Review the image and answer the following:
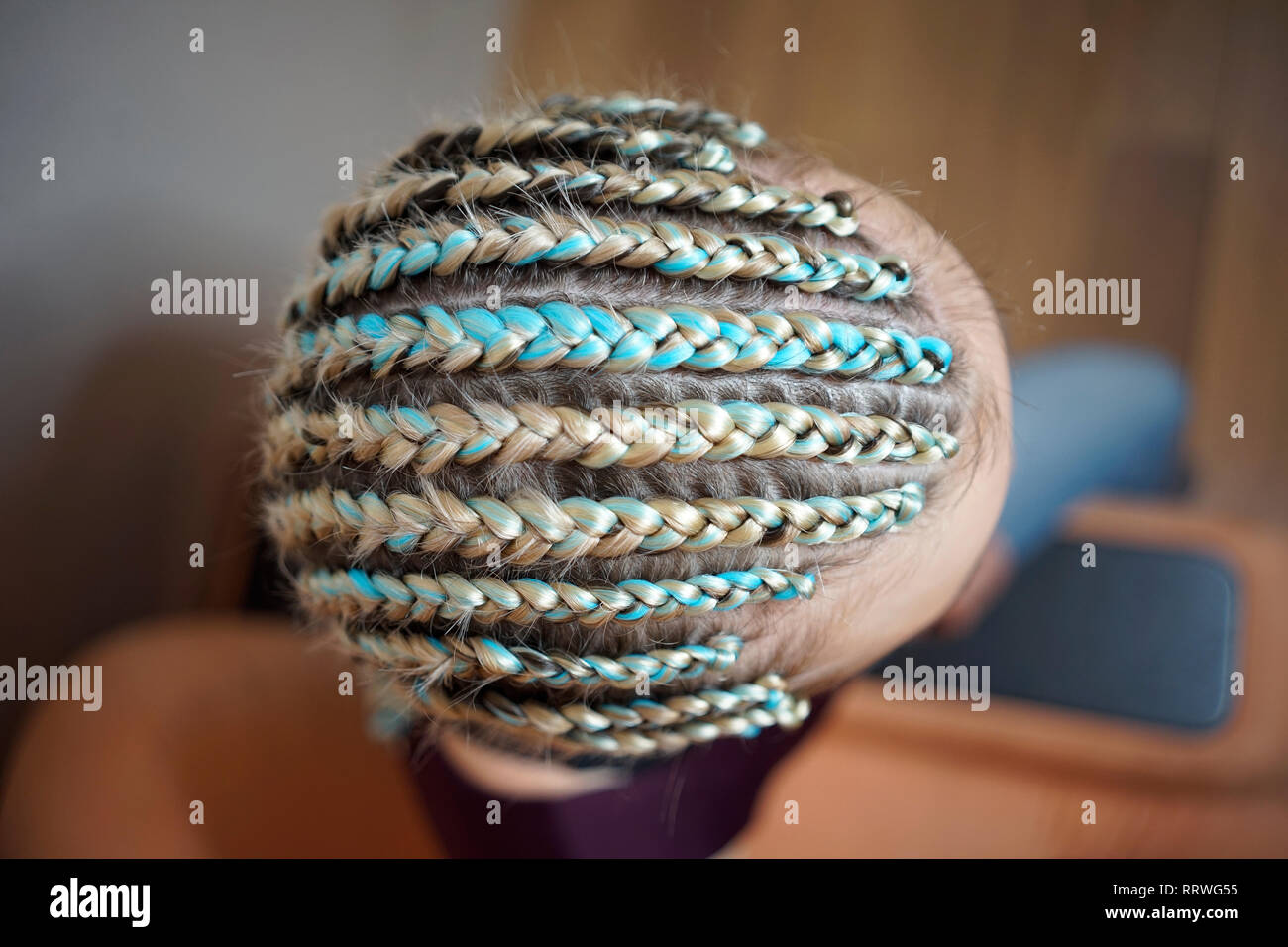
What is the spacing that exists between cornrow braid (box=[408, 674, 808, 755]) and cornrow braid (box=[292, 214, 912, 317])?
21 centimetres

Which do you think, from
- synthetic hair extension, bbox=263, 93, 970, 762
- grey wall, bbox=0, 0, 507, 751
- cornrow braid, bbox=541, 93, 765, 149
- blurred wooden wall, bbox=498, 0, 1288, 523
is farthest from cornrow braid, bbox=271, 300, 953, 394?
blurred wooden wall, bbox=498, 0, 1288, 523

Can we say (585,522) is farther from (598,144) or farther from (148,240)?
(148,240)

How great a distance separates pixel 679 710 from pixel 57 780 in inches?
25.2

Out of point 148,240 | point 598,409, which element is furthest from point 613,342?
point 148,240

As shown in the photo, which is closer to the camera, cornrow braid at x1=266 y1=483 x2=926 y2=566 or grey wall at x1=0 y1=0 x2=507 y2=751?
cornrow braid at x1=266 y1=483 x2=926 y2=566

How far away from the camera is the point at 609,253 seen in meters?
0.33

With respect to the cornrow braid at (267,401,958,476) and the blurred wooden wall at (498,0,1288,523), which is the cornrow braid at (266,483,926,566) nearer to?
the cornrow braid at (267,401,958,476)

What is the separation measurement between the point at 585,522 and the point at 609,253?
118mm

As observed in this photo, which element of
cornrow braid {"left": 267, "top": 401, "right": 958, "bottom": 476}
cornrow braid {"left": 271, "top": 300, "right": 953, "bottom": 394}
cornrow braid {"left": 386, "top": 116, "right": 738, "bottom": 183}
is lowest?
cornrow braid {"left": 267, "top": 401, "right": 958, "bottom": 476}

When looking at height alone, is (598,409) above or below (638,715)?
above

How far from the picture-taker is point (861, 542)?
38 centimetres

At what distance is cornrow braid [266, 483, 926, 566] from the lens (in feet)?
1.07
